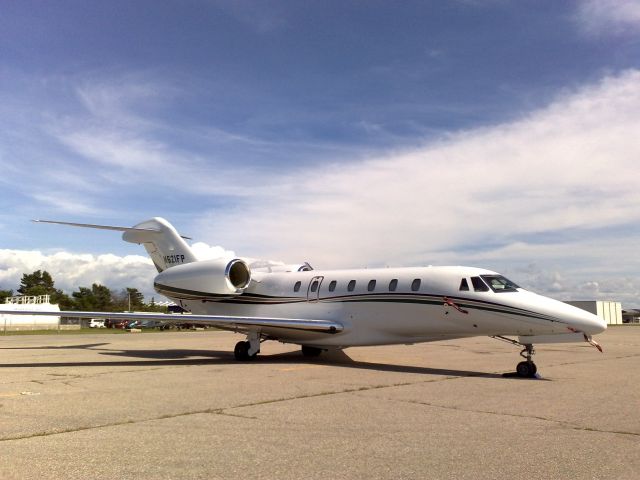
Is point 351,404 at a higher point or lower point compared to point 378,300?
lower

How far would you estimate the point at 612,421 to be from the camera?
754cm

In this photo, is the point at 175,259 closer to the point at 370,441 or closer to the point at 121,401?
the point at 121,401

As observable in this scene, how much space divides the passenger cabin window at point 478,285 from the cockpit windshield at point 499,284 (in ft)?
0.42

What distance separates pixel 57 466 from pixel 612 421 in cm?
670

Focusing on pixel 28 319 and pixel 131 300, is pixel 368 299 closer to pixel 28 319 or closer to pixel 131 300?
pixel 28 319

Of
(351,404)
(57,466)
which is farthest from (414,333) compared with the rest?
(57,466)

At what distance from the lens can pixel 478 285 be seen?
14.3 meters

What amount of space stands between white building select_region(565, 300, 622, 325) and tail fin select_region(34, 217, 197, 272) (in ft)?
188

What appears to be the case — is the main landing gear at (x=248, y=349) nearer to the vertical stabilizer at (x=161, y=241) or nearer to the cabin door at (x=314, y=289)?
the cabin door at (x=314, y=289)

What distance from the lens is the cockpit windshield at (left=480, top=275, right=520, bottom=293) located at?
1400 centimetres

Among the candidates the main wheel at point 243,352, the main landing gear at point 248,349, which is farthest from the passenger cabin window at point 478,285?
the main wheel at point 243,352

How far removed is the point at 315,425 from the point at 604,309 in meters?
84.6

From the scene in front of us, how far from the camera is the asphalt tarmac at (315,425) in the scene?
16.9 feet

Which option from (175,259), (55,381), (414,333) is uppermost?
(175,259)
